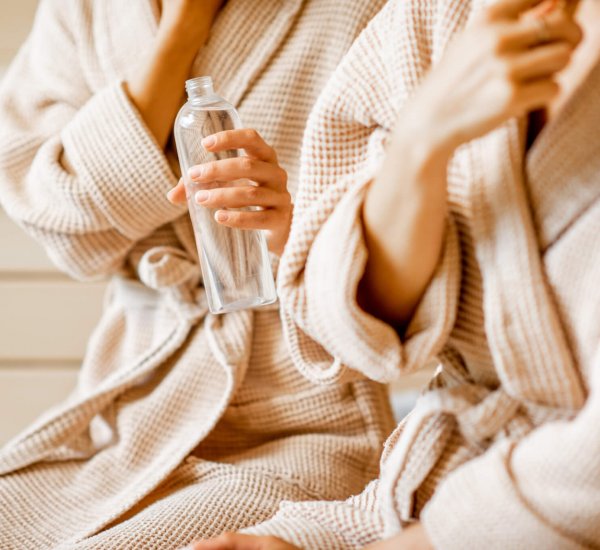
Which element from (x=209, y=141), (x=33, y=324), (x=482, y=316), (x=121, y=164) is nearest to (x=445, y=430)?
(x=482, y=316)

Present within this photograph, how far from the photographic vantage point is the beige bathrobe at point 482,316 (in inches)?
25.7

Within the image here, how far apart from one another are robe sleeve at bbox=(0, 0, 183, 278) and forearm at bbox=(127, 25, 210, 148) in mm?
18

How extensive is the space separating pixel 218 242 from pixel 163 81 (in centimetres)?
26

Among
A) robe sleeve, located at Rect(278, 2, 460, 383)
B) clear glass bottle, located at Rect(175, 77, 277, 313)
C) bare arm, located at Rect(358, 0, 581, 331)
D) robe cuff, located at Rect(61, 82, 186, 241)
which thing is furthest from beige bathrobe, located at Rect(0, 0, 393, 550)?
bare arm, located at Rect(358, 0, 581, 331)

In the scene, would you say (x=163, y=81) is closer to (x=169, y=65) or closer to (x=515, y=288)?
(x=169, y=65)

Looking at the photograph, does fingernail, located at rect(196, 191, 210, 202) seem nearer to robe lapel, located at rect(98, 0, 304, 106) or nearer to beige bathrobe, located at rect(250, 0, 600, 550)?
beige bathrobe, located at rect(250, 0, 600, 550)

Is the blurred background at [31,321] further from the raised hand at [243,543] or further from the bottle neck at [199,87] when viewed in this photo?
the raised hand at [243,543]

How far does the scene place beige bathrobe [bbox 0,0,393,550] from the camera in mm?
1060

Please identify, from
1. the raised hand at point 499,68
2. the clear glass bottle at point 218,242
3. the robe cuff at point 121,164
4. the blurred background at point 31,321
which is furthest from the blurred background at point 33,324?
the raised hand at point 499,68

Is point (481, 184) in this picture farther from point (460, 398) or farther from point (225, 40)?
point (225, 40)

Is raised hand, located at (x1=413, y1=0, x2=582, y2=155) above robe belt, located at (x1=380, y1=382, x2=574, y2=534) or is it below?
above

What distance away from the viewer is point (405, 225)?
0.68 metres

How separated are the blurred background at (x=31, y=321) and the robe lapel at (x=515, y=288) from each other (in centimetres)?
105

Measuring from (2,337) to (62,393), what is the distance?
150 millimetres
